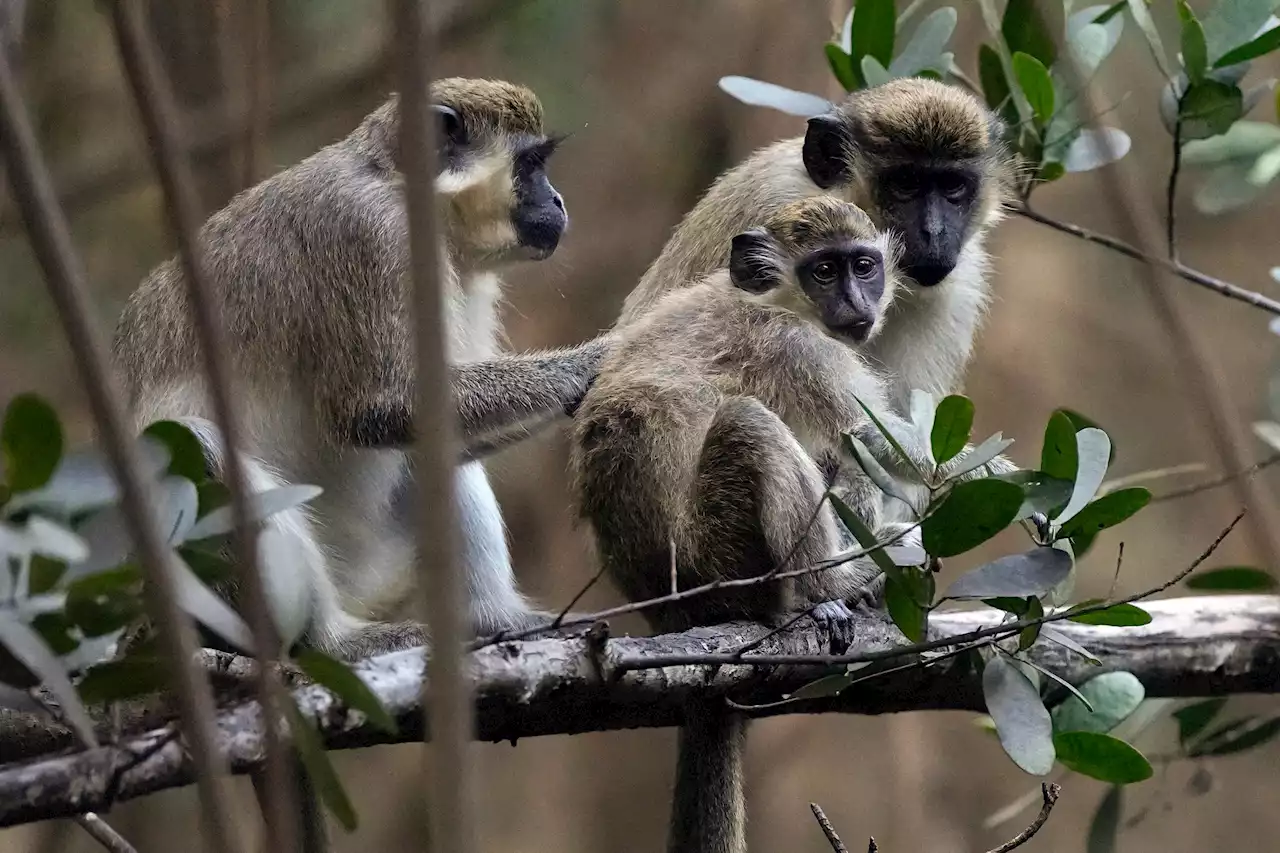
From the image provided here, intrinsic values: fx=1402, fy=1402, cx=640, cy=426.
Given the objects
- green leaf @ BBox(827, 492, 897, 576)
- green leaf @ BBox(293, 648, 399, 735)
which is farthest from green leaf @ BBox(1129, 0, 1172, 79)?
green leaf @ BBox(293, 648, 399, 735)

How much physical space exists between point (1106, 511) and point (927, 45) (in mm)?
2214

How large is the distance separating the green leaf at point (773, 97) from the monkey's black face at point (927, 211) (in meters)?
0.34

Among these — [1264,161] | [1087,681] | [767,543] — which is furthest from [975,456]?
[1264,161]

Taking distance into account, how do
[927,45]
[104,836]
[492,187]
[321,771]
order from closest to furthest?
[321,771], [104,836], [492,187], [927,45]

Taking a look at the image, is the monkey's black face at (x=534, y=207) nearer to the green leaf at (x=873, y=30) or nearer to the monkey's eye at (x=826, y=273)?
the monkey's eye at (x=826, y=273)

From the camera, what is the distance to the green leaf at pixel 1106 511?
2.94 meters

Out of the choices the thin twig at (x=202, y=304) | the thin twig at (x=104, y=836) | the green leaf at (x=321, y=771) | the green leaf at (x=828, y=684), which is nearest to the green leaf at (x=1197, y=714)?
the green leaf at (x=828, y=684)

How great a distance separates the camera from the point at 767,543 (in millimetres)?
3555

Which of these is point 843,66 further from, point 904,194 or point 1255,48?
point 1255,48

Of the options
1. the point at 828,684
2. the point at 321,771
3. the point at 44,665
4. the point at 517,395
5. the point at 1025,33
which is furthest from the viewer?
the point at 1025,33

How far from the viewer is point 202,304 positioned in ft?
3.50

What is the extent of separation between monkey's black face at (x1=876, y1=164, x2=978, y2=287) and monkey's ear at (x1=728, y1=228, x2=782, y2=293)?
61 cm

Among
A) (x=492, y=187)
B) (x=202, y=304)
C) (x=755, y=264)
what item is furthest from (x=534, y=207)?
(x=202, y=304)

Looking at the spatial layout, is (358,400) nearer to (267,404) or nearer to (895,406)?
(267,404)
